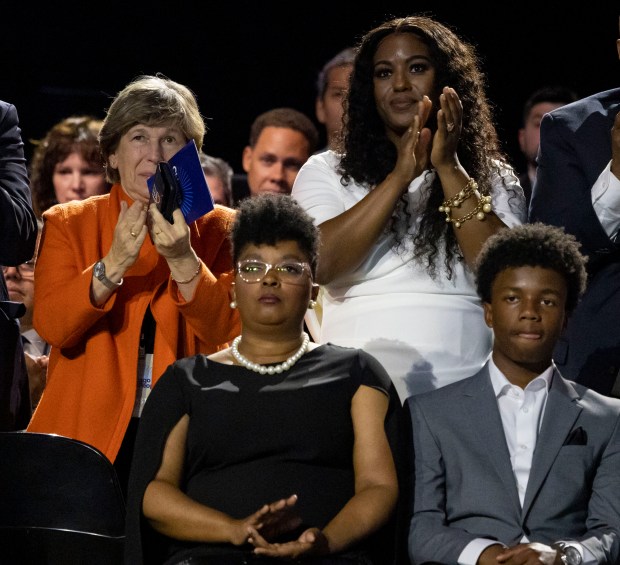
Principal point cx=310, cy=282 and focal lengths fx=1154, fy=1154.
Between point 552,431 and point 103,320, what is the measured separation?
1329mm

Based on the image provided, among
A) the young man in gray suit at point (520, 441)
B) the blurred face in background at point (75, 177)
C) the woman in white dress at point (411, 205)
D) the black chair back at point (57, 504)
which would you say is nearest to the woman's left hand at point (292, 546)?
the young man in gray suit at point (520, 441)

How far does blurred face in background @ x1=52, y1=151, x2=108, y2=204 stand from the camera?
16.0ft

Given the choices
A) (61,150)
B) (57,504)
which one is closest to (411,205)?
(57,504)

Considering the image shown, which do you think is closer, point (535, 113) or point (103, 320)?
point (103, 320)

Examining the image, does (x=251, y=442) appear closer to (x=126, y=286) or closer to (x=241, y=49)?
(x=126, y=286)

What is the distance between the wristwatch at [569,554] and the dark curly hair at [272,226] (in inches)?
36.2

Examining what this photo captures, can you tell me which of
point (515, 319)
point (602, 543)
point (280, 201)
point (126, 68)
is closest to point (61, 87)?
point (126, 68)

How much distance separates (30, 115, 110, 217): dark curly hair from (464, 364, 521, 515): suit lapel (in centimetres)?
249

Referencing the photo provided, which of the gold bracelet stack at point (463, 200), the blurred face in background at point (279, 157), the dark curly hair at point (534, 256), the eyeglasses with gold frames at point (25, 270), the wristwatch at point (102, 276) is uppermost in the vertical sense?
the blurred face in background at point (279, 157)

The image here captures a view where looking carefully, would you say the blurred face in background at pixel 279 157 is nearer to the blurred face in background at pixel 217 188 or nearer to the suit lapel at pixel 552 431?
the blurred face in background at pixel 217 188

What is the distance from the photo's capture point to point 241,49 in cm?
642

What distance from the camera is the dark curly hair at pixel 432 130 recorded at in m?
3.33

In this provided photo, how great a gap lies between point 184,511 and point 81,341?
34.3 inches

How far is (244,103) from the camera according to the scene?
6.47 meters
